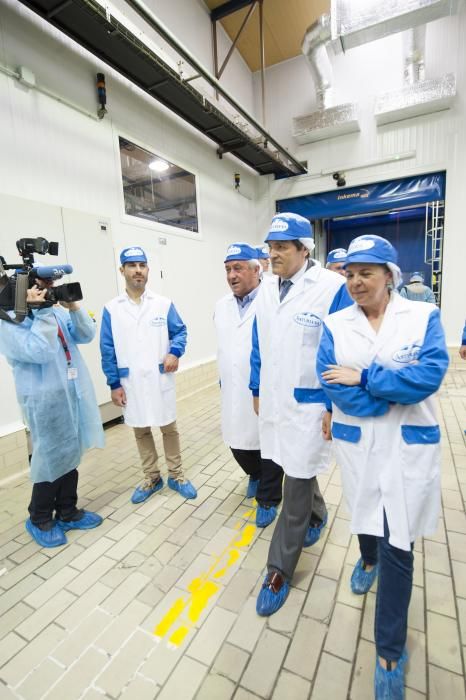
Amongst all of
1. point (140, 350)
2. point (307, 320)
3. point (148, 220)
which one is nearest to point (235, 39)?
point (148, 220)

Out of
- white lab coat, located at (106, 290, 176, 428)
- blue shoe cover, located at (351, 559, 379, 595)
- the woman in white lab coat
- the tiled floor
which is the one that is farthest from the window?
blue shoe cover, located at (351, 559, 379, 595)

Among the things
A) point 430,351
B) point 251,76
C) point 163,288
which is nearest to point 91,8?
point 163,288

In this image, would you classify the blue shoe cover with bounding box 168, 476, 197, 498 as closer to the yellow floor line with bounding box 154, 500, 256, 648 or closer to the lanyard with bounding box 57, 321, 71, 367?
the yellow floor line with bounding box 154, 500, 256, 648

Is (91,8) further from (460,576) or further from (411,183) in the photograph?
(411,183)

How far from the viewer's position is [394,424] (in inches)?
46.6

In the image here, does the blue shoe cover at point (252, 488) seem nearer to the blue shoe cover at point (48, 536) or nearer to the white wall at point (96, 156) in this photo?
the blue shoe cover at point (48, 536)

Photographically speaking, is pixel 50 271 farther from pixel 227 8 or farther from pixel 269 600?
pixel 227 8

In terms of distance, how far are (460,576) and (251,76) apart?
28.3 ft

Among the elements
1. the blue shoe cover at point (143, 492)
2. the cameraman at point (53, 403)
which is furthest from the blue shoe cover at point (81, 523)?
the blue shoe cover at point (143, 492)

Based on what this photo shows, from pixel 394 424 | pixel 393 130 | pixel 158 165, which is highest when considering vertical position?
pixel 393 130

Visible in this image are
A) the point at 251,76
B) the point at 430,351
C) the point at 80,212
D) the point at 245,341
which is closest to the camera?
the point at 430,351

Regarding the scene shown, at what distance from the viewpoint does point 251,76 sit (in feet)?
23.2

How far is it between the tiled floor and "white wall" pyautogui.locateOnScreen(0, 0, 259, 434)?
5.15ft

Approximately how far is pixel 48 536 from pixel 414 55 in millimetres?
7942
